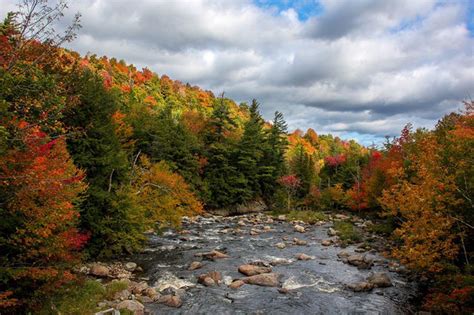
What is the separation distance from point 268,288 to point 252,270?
2.42 meters

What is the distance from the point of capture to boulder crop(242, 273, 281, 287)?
16.8 meters

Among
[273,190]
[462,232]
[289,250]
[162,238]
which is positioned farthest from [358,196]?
[462,232]

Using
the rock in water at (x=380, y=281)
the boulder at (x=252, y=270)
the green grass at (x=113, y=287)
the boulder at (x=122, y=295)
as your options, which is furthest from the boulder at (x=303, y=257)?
Answer: the boulder at (x=122, y=295)

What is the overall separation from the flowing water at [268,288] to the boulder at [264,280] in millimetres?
457

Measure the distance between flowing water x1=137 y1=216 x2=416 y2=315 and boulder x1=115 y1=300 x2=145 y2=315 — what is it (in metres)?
0.65

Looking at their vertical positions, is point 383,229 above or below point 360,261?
above

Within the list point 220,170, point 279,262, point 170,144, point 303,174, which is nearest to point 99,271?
point 279,262

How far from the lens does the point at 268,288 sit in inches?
643

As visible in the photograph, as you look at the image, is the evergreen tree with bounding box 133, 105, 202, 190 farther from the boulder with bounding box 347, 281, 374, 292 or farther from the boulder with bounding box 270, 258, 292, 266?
the boulder with bounding box 347, 281, 374, 292

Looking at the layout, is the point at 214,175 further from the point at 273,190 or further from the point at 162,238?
the point at 162,238

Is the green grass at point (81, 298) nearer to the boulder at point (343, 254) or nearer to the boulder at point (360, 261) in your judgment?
the boulder at point (360, 261)

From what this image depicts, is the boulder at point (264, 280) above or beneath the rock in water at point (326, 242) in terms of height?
above

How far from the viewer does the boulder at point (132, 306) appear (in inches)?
481

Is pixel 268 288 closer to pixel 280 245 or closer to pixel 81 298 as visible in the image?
pixel 81 298
